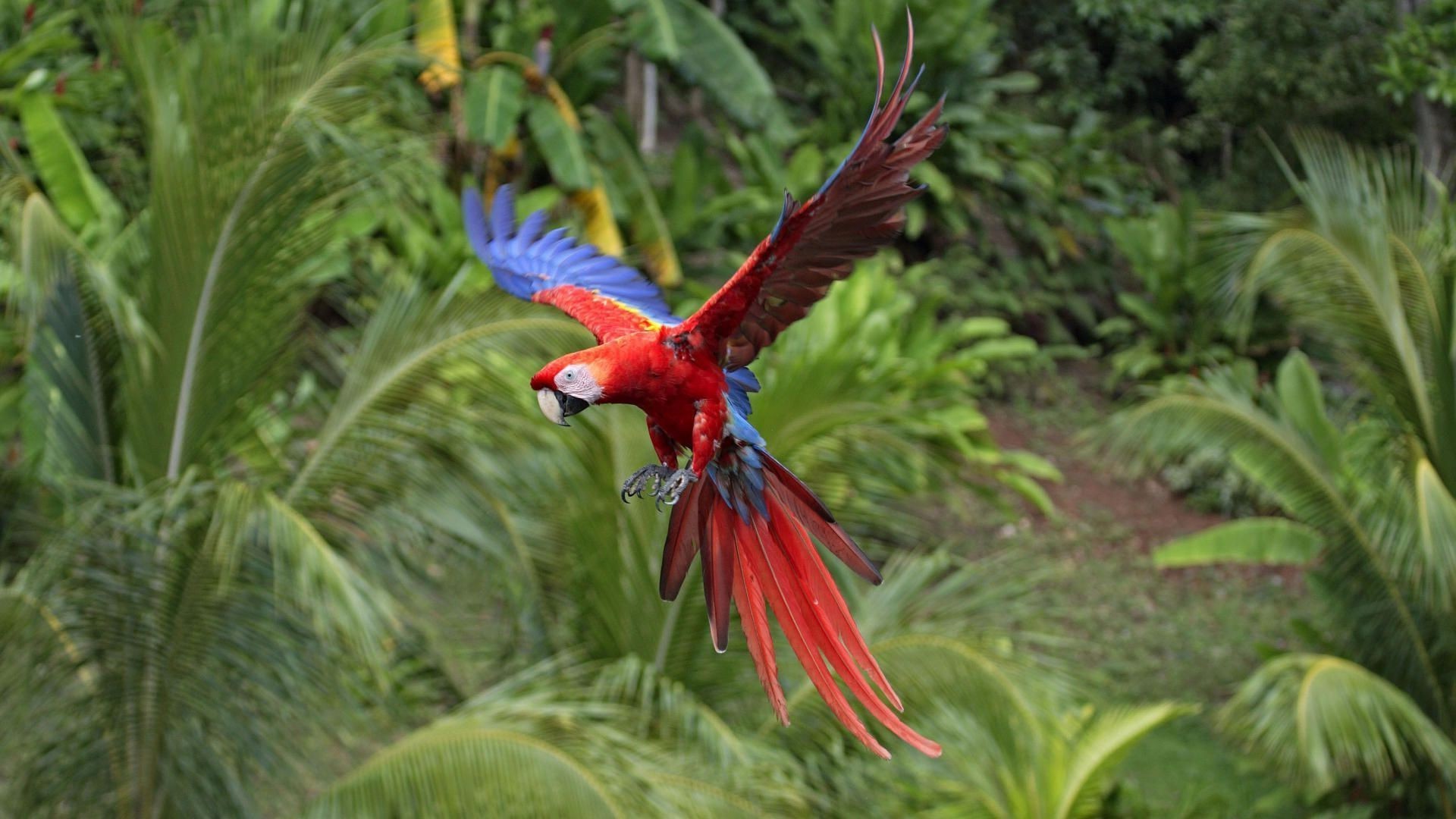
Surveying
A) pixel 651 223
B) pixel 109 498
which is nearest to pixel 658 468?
pixel 109 498

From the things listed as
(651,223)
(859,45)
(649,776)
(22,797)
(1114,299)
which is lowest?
(1114,299)

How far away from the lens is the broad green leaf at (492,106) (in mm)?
8562

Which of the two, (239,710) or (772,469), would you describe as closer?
(772,469)

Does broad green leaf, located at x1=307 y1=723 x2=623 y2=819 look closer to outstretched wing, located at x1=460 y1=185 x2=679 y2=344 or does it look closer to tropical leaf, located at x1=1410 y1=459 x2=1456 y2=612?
outstretched wing, located at x1=460 y1=185 x2=679 y2=344

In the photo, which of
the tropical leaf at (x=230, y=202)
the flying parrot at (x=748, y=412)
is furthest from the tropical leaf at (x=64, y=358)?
the flying parrot at (x=748, y=412)

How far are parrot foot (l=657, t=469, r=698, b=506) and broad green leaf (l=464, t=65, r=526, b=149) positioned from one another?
6.44 meters

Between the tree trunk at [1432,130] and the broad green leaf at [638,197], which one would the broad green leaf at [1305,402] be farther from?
the broad green leaf at [638,197]

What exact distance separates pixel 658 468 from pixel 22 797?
2669mm

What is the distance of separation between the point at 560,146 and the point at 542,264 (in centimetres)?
561

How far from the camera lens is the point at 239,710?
165 inches

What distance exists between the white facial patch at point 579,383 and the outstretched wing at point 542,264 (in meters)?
0.90

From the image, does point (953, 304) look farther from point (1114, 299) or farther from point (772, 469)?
point (772, 469)

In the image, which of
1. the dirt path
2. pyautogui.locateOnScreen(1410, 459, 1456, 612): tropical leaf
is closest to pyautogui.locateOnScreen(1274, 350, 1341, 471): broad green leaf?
pyautogui.locateOnScreen(1410, 459, 1456, 612): tropical leaf

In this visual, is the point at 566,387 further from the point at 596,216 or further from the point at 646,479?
the point at 596,216
